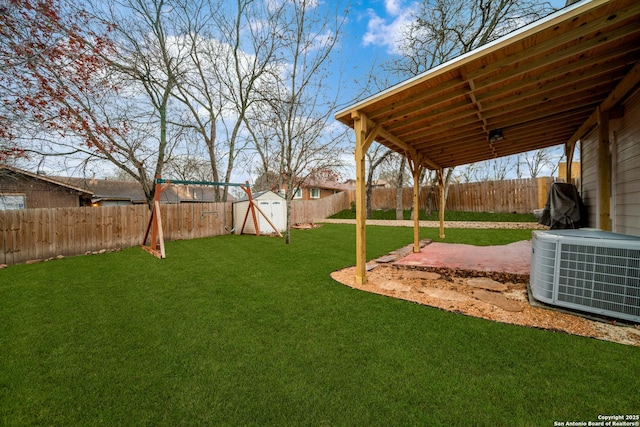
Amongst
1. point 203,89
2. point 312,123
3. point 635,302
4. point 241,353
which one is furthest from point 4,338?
point 203,89

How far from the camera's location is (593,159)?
499 centimetres

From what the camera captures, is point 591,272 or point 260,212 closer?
point 591,272

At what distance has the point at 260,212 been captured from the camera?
32.5 feet

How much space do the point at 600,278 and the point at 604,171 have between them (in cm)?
266

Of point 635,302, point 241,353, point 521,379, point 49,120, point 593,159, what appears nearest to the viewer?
point 521,379

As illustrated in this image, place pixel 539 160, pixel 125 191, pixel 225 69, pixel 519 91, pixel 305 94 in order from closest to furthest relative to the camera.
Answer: pixel 519 91 < pixel 305 94 < pixel 225 69 < pixel 125 191 < pixel 539 160

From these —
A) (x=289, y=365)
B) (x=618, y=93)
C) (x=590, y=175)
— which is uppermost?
(x=618, y=93)

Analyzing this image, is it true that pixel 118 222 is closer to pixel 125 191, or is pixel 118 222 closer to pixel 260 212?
pixel 260 212

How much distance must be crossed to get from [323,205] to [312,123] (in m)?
10.8

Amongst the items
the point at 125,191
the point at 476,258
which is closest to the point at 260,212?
the point at 476,258

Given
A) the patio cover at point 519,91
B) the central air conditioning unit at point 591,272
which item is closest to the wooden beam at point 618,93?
the patio cover at point 519,91

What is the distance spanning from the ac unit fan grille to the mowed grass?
57 cm

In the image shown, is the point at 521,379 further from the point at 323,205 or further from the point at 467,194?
the point at 323,205

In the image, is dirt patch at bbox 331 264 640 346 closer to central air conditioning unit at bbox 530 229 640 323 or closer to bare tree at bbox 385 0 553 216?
central air conditioning unit at bbox 530 229 640 323
